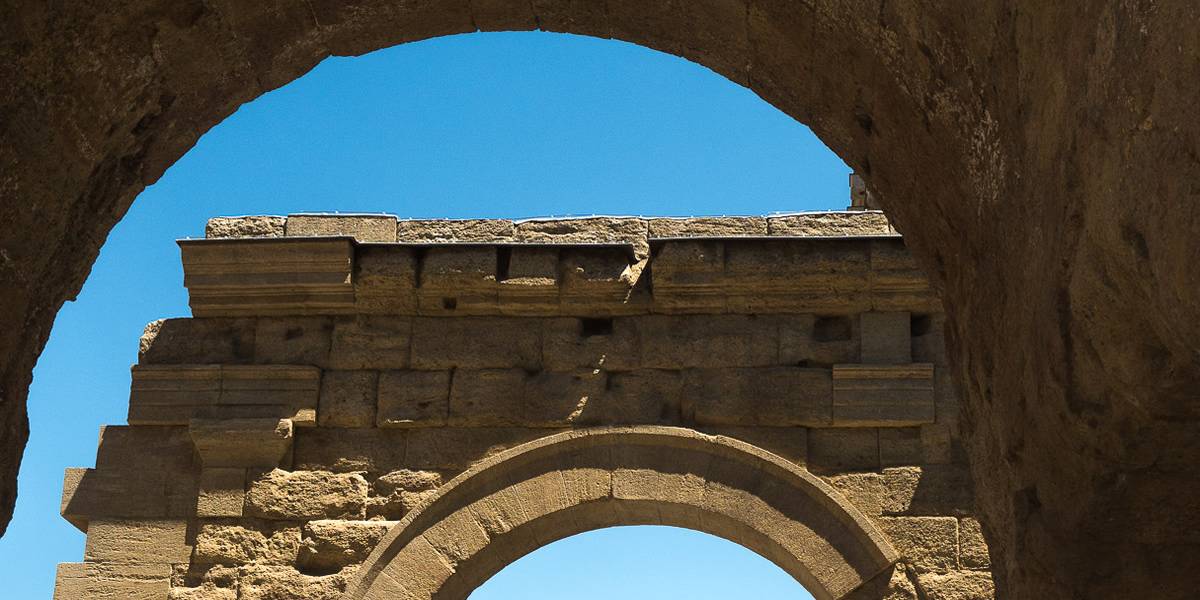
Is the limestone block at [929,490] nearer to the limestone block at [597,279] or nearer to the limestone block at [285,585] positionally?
the limestone block at [597,279]

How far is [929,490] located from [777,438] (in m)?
0.89

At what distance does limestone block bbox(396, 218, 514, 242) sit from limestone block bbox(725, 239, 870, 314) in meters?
1.42

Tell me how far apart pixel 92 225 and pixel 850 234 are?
5245 mm

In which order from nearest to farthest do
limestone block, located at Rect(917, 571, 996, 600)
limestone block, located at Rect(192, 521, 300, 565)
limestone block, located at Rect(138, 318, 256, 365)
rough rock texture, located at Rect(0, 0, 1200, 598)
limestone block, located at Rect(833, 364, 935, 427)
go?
rough rock texture, located at Rect(0, 0, 1200, 598) < limestone block, located at Rect(917, 571, 996, 600) < limestone block, located at Rect(192, 521, 300, 565) < limestone block, located at Rect(833, 364, 935, 427) < limestone block, located at Rect(138, 318, 256, 365)

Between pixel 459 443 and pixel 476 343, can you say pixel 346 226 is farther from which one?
pixel 459 443

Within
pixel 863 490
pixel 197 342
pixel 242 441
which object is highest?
pixel 197 342

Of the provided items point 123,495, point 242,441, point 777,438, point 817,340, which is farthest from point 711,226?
point 123,495

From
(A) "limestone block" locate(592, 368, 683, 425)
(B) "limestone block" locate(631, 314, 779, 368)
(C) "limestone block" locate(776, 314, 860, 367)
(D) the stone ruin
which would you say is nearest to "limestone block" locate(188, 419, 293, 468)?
(D) the stone ruin

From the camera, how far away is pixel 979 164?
125 inches

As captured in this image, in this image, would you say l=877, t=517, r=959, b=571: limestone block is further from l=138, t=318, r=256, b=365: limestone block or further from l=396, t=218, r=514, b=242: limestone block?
l=138, t=318, r=256, b=365: limestone block

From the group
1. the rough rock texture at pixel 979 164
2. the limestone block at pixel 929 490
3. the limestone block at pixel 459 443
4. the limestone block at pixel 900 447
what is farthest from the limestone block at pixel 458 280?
the rough rock texture at pixel 979 164

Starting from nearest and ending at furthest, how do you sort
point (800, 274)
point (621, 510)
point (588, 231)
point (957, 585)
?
point (957, 585) → point (621, 510) → point (800, 274) → point (588, 231)

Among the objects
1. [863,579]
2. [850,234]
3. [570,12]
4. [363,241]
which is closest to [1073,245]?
[570,12]

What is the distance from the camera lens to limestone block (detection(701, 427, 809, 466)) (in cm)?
768
